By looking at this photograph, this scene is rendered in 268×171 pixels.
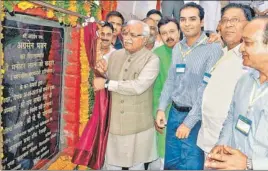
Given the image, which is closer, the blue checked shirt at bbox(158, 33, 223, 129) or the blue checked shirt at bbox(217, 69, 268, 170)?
the blue checked shirt at bbox(217, 69, 268, 170)

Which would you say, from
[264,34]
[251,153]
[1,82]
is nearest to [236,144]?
[251,153]

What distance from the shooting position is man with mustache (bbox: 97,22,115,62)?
4.56 metres

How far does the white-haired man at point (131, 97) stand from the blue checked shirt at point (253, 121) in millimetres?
1431

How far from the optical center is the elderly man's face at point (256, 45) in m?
2.37

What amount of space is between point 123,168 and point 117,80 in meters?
1.08

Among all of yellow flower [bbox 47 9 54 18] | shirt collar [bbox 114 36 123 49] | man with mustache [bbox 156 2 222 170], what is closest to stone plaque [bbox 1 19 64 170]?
yellow flower [bbox 47 9 54 18]

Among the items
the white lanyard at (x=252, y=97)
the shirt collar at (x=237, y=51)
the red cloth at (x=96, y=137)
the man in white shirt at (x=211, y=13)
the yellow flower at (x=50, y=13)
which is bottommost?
the red cloth at (x=96, y=137)

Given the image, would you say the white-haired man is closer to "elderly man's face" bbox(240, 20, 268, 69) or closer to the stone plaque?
the stone plaque

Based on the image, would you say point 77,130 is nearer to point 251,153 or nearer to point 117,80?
point 117,80

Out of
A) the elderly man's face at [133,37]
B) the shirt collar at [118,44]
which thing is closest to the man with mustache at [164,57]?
the elderly man's face at [133,37]

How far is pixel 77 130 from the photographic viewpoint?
481cm

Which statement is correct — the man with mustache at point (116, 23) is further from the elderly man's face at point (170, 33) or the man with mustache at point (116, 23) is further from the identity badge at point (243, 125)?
the identity badge at point (243, 125)

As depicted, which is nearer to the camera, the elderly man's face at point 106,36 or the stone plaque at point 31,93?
the stone plaque at point 31,93

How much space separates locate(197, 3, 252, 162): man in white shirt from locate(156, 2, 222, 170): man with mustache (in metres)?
0.11
